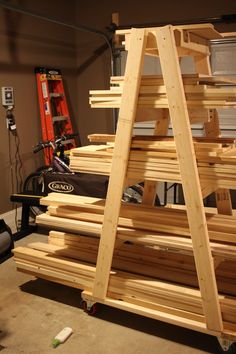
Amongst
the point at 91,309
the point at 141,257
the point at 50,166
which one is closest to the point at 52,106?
the point at 50,166

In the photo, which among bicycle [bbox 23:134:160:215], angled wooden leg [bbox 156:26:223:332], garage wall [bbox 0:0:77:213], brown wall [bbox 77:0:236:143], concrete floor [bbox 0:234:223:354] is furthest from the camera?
brown wall [bbox 77:0:236:143]

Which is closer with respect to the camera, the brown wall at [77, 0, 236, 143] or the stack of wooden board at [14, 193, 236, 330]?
the stack of wooden board at [14, 193, 236, 330]

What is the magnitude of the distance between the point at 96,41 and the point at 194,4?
1443mm

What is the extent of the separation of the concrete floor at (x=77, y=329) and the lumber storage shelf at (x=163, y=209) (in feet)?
0.57

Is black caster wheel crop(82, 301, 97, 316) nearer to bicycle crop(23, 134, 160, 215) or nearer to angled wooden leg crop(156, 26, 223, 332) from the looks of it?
angled wooden leg crop(156, 26, 223, 332)

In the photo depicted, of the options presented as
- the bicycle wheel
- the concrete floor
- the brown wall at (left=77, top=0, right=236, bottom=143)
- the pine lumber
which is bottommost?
the concrete floor

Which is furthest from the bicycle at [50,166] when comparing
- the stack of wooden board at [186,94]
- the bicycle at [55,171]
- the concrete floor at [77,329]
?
the stack of wooden board at [186,94]

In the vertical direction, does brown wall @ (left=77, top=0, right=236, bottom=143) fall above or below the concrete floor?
above

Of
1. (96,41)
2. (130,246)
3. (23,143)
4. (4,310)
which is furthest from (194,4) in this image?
(4,310)

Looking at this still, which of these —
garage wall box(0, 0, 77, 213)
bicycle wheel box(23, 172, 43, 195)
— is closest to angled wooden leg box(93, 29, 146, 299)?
bicycle wheel box(23, 172, 43, 195)

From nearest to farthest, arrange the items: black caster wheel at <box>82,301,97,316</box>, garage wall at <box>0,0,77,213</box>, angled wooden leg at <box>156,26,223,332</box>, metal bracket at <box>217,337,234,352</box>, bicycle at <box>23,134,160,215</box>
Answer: angled wooden leg at <box>156,26,223,332</box> < metal bracket at <box>217,337,234,352</box> < black caster wheel at <box>82,301,97,316</box> < bicycle at <box>23,134,160,215</box> < garage wall at <box>0,0,77,213</box>

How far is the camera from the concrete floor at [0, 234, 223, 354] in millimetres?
2350

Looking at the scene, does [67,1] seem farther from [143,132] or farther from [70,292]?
[70,292]

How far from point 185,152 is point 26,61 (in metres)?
3.35
